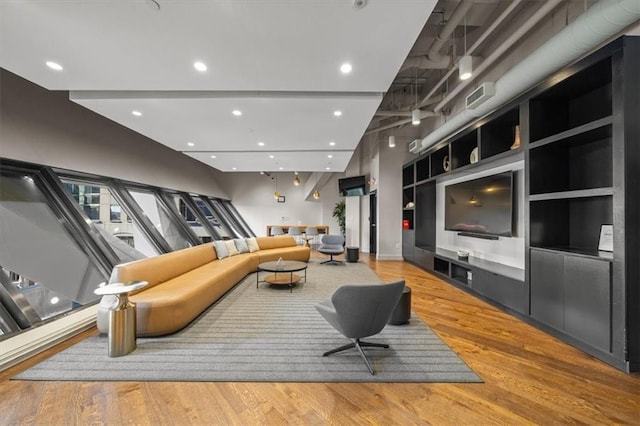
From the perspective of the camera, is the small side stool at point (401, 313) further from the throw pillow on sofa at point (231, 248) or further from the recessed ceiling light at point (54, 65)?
the recessed ceiling light at point (54, 65)

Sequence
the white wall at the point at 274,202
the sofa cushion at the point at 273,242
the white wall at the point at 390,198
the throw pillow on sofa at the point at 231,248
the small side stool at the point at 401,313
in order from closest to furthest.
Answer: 1. the small side stool at the point at 401,313
2. the throw pillow on sofa at the point at 231,248
3. the sofa cushion at the point at 273,242
4. the white wall at the point at 390,198
5. the white wall at the point at 274,202

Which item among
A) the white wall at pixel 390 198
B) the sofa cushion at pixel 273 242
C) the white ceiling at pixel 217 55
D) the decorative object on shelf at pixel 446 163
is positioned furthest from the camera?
the white wall at pixel 390 198

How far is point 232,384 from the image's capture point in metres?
2.04

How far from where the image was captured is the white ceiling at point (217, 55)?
6.32ft

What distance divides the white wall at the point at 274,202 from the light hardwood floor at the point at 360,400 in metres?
9.01

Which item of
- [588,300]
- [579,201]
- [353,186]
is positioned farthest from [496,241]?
[353,186]

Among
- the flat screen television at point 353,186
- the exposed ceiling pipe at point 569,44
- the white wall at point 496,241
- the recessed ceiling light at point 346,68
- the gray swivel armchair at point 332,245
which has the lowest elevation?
the gray swivel armchair at point 332,245

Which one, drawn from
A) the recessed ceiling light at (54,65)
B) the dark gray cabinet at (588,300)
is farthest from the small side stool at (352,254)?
the recessed ceiling light at (54,65)

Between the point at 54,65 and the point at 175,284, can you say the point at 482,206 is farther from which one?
the point at 54,65

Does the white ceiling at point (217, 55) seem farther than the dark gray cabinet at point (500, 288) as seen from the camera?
No

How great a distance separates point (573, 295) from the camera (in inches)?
102

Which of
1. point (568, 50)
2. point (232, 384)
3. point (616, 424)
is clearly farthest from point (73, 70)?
point (616, 424)

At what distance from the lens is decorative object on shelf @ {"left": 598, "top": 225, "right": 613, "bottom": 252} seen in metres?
2.64

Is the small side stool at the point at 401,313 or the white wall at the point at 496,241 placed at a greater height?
the white wall at the point at 496,241
